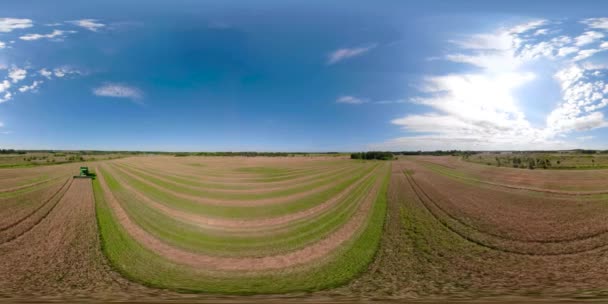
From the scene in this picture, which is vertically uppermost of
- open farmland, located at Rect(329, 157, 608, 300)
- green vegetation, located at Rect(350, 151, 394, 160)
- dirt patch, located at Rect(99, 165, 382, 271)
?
green vegetation, located at Rect(350, 151, 394, 160)

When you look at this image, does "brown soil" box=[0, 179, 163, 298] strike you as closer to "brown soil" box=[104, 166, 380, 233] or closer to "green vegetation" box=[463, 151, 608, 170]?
"brown soil" box=[104, 166, 380, 233]

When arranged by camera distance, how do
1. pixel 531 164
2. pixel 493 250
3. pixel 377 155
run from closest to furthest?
pixel 493 250
pixel 531 164
pixel 377 155

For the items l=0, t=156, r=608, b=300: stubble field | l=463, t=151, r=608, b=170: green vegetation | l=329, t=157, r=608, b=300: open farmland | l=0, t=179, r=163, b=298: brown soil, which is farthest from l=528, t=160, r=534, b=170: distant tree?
l=0, t=179, r=163, b=298: brown soil

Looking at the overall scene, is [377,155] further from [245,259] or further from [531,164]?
A: [245,259]

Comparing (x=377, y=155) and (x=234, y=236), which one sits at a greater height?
(x=377, y=155)

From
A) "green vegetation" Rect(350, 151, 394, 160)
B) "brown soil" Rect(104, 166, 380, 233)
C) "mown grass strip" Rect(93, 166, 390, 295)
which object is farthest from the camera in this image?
"green vegetation" Rect(350, 151, 394, 160)

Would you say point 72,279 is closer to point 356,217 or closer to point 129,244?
point 129,244

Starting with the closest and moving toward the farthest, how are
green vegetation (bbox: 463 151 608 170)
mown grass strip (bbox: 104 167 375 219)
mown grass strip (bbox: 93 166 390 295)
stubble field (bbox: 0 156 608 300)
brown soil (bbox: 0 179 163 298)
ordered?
mown grass strip (bbox: 93 166 390 295) → brown soil (bbox: 0 179 163 298) → stubble field (bbox: 0 156 608 300) → mown grass strip (bbox: 104 167 375 219) → green vegetation (bbox: 463 151 608 170)

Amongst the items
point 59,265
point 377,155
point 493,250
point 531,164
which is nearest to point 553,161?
point 531,164
